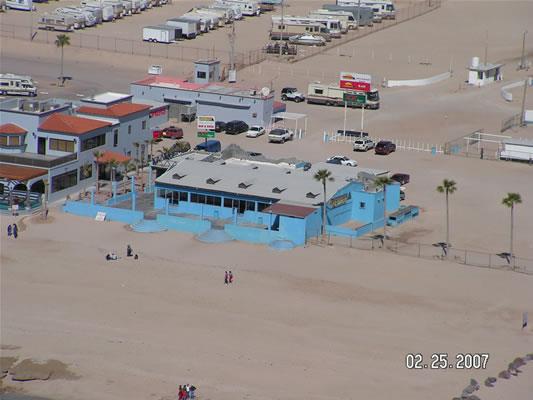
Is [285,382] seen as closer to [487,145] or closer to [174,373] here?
[174,373]

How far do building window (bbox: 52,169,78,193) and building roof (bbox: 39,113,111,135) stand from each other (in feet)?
6.86

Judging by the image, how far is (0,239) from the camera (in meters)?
63.0

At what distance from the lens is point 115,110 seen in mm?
77250

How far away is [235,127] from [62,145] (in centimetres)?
1660

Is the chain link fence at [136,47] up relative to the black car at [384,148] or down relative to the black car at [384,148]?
up

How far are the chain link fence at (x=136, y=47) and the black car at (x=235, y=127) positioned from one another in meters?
20.4

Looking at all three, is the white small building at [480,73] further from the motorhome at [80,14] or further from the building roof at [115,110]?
the building roof at [115,110]

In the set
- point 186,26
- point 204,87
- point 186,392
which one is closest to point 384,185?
point 186,392

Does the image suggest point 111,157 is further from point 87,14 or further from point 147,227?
point 87,14

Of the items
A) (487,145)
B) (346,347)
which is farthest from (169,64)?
(346,347)

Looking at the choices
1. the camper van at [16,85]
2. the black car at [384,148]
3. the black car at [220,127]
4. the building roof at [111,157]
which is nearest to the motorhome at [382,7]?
the camper van at [16,85]

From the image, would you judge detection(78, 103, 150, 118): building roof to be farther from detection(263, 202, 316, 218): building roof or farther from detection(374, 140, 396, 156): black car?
detection(263, 202, 316, 218): building roof

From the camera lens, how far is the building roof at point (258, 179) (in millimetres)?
65500
